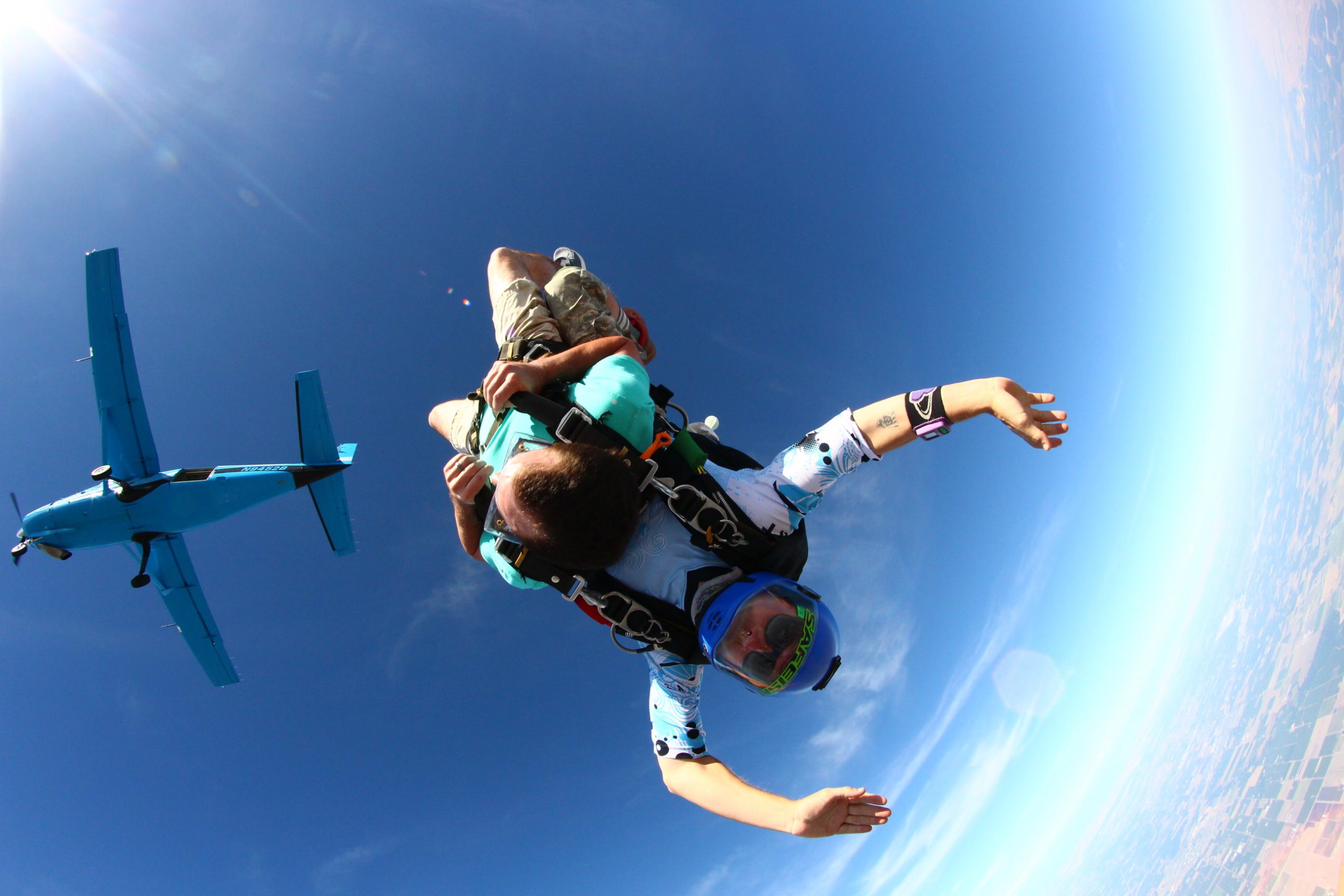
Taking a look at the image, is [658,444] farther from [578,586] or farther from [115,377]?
[115,377]

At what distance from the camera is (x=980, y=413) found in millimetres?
2533

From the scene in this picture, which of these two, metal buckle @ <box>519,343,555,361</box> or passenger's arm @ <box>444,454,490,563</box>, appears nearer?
passenger's arm @ <box>444,454,490,563</box>

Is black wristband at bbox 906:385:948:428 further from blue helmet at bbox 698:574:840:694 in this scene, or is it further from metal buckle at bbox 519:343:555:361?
metal buckle at bbox 519:343:555:361

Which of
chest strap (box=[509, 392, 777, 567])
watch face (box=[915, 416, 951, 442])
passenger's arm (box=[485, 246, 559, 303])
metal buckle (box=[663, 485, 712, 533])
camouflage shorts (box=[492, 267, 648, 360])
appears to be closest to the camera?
watch face (box=[915, 416, 951, 442])

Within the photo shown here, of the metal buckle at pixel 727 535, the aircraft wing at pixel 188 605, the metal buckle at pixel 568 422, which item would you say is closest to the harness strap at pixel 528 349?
the metal buckle at pixel 568 422

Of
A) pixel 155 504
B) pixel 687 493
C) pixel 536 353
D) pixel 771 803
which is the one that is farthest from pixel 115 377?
pixel 771 803

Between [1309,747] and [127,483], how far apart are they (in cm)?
16866

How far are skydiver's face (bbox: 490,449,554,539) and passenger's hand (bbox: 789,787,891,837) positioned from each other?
187 cm

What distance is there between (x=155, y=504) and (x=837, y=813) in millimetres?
17231

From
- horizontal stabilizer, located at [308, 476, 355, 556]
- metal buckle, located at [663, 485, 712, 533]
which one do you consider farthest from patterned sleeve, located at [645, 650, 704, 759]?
horizontal stabilizer, located at [308, 476, 355, 556]

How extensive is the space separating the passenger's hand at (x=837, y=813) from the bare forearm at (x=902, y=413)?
1746mm

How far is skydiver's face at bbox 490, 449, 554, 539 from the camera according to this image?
100 inches

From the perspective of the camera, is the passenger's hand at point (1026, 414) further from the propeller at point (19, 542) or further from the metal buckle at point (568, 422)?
the propeller at point (19, 542)

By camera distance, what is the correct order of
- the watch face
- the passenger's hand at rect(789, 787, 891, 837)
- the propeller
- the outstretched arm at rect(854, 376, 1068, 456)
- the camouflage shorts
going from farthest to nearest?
the propeller → the camouflage shorts → the watch face → the outstretched arm at rect(854, 376, 1068, 456) → the passenger's hand at rect(789, 787, 891, 837)
